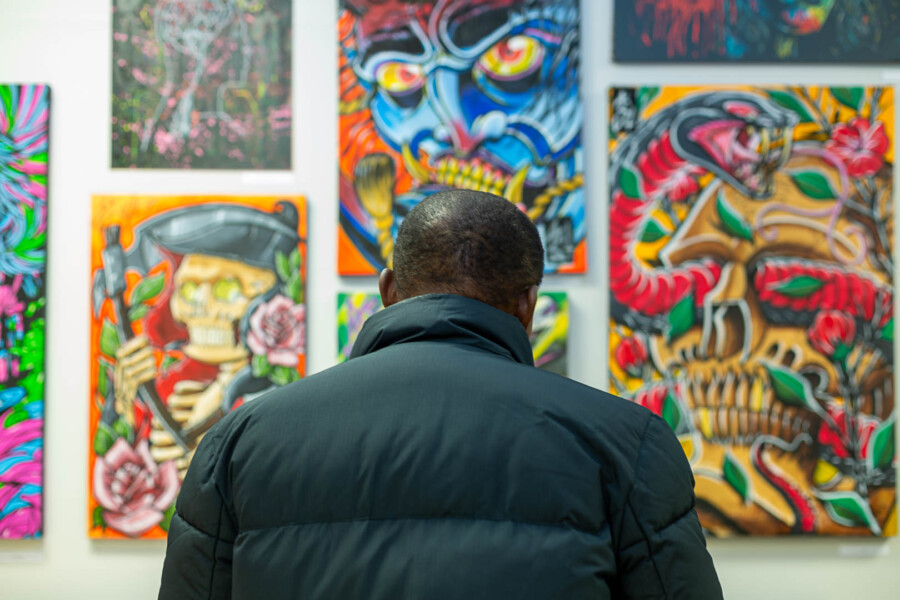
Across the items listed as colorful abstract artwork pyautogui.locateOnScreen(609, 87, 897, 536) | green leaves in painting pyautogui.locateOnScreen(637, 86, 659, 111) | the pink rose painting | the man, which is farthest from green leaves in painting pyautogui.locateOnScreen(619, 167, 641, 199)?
the pink rose painting

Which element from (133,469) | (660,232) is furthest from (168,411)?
(660,232)

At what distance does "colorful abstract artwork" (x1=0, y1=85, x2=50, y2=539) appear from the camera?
1774 millimetres

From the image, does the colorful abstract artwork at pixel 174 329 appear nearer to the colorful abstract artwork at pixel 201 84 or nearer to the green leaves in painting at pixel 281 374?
the green leaves in painting at pixel 281 374

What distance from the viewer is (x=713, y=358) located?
178 centimetres

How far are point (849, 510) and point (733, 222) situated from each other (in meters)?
0.73

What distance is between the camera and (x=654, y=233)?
70.9 inches

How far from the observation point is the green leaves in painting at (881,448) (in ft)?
5.86

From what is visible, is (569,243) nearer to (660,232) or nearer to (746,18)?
(660,232)

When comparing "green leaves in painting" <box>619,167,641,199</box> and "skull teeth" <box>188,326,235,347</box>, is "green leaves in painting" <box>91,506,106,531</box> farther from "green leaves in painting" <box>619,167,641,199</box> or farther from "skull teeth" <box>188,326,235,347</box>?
"green leaves in painting" <box>619,167,641,199</box>

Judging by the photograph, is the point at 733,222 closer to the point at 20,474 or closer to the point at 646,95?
the point at 646,95

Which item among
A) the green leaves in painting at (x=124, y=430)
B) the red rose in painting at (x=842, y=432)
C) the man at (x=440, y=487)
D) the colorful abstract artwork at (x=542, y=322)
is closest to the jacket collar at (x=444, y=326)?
the man at (x=440, y=487)

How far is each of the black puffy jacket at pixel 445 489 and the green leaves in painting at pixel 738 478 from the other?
3.58 ft

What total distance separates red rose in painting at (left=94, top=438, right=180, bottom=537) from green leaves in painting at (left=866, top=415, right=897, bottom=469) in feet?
5.35

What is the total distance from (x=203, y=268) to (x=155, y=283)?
0.12 m
